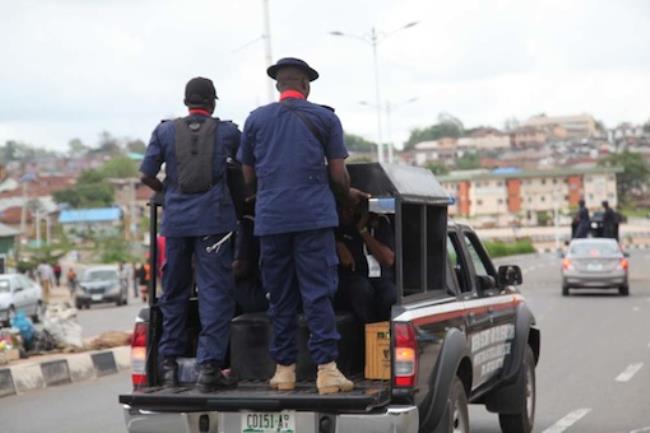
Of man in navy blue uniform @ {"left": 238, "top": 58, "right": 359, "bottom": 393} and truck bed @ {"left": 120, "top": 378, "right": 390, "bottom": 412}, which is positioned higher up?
man in navy blue uniform @ {"left": 238, "top": 58, "right": 359, "bottom": 393}

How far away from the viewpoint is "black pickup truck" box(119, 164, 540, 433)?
7.22 meters

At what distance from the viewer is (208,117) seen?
791 cm

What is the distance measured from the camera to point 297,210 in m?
7.39

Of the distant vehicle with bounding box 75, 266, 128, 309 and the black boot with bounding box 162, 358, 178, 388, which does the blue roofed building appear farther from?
the black boot with bounding box 162, 358, 178, 388

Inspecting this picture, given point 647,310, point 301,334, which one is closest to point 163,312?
point 301,334

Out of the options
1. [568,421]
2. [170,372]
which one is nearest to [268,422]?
[170,372]

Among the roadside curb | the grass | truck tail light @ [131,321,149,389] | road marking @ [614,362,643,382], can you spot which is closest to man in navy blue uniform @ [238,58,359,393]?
truck tail light @ [131,321,149,389]

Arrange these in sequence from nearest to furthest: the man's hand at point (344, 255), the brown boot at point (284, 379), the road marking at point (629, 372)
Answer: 1. the brown boot at point (284, 379)
2. the man's hand at point (344, 255)
3. the road marking at point (629, 372)

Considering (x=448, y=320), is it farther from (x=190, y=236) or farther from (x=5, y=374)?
(x=5, y=374)

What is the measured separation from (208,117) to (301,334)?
135 cm

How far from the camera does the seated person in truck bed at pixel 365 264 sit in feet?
26.1

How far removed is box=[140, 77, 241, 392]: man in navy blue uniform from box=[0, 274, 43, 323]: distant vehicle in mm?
24634

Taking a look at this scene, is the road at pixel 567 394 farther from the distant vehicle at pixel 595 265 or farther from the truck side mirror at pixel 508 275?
the distant vehicle at pixel 595 265

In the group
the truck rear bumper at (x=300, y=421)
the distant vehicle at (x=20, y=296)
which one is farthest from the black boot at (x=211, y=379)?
the distant vehicle at (x=20, y=296)
